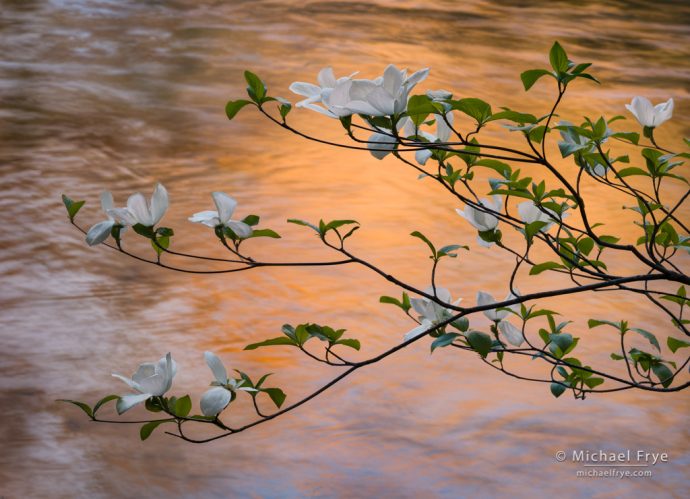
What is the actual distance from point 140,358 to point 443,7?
387cm

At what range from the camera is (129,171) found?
2.56 metres

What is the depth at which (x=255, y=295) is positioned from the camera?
1.92 meters

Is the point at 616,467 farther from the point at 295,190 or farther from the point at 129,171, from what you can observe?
the point at 129,171

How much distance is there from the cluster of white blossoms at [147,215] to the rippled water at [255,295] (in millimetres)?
646

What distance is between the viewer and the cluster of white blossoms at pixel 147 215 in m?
0.72

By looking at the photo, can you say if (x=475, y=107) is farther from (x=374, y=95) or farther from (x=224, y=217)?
(x=224, y=217)

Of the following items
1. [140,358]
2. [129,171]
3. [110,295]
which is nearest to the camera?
[140,358]

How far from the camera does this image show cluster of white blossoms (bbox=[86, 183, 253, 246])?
72 centimetres

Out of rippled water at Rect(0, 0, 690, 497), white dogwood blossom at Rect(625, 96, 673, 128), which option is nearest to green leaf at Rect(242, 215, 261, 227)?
white dogwood blossom at Rect(625, 96, 673, 128)

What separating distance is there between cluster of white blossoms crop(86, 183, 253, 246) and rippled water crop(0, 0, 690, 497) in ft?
2.12

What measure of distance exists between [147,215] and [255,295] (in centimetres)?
119

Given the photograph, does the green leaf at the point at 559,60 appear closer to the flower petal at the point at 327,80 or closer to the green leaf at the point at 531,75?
the green leaf at the point at 531,75

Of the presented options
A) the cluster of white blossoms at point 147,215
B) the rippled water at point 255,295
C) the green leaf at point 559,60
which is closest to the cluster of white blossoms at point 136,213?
the cluster of white blossoms at point 147,215

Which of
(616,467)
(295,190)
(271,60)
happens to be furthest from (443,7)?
(616,467)
